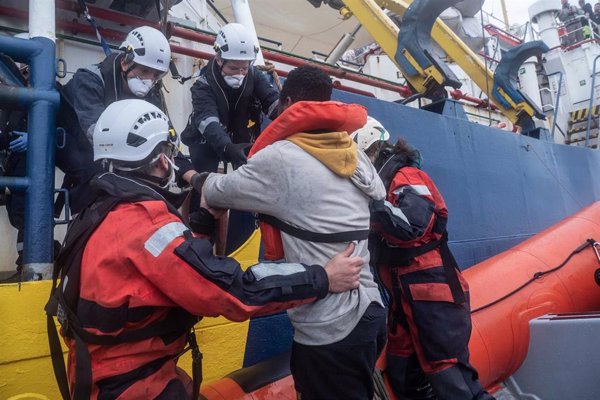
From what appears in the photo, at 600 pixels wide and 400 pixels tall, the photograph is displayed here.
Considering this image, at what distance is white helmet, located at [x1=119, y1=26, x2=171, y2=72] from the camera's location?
257cm

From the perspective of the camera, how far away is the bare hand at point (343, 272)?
1555 mm

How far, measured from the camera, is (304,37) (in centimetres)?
1179

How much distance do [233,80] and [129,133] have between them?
1383 millimetres

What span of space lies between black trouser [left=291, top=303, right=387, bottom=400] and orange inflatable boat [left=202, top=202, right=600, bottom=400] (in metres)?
0.58

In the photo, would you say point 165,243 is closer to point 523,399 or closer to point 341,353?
point 341,353

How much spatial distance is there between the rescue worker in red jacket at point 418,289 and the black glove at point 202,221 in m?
0.76

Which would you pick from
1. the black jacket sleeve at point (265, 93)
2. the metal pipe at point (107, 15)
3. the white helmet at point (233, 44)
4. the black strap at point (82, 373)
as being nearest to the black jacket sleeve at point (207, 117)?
the white helmet at point (233, 44)

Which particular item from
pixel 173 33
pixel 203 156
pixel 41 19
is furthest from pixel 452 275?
pixel 173 33

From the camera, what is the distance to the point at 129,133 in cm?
162

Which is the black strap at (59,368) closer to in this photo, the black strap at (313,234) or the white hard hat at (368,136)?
the black strap at (313,234)

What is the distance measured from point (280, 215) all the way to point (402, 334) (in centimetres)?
131

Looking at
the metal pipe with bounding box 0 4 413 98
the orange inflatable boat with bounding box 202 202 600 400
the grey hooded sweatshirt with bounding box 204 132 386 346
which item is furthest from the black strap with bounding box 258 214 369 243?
the metal pipe with bounding box 0 4 413 98

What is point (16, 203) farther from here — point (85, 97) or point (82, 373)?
point (82, 373)

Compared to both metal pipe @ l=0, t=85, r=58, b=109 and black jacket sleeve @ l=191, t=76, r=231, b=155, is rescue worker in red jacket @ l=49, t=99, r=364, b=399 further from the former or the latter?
black jacket sleeve @ l=191, t=76, r=231, b=155
